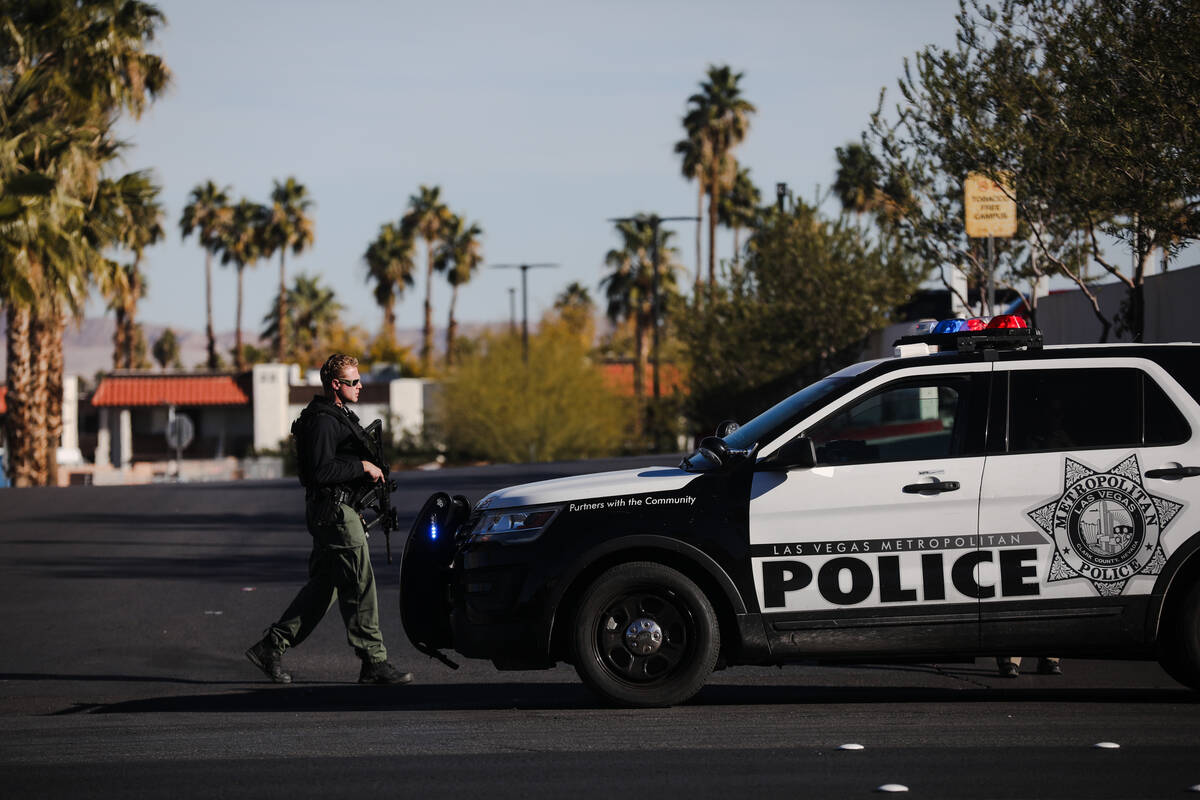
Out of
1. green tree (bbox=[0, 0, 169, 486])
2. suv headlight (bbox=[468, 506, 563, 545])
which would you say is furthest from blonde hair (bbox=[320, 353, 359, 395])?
green tree (bbox=[0, 0, 169, 486])

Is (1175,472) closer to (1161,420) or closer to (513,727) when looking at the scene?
(1161,420)

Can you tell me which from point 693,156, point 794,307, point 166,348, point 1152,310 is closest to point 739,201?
point 693,156

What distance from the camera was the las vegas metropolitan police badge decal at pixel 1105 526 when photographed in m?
7.71

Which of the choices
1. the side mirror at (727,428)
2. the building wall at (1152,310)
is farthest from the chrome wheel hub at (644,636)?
the building wall at (1152,310)

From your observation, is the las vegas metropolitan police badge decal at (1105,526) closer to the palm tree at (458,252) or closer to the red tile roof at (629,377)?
the red tile roof at (629,377)

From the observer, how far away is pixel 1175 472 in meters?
7.73

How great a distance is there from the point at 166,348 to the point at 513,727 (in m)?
133

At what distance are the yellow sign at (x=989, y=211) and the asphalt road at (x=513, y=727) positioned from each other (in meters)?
6.05

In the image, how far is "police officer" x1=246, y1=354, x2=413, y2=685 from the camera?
881cm

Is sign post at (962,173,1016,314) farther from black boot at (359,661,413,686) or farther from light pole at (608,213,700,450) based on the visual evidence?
light pole at (608,213,700,450)

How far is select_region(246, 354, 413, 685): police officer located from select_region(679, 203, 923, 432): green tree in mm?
28713

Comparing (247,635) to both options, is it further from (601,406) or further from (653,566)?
(601,406)

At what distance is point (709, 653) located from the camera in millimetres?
7695

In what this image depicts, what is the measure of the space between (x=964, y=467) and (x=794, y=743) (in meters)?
1.78
